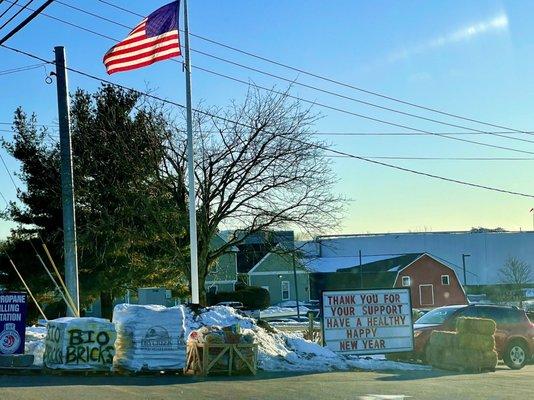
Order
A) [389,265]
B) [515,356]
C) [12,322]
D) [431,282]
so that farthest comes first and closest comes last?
[389,265] < [431,282] < [515,356] < [12,322]

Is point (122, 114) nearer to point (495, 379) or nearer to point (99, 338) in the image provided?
point (99, 338)

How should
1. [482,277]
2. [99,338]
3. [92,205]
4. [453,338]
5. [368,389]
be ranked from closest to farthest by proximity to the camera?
[368,389]
[99,338]
[453,338]
[92,205]
[482,277]

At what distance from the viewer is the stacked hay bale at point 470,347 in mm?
17562

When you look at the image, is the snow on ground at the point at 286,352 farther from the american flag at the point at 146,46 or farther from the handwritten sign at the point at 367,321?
the american flag at the point at 146,46

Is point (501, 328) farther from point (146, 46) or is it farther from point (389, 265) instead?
point (389, 265)

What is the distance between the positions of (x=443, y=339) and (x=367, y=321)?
1.99 m

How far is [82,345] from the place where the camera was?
48.7 ft

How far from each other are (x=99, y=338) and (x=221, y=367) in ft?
8.66

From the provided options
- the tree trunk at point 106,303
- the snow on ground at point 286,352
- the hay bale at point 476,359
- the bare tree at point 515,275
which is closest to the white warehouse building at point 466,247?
the bare tree at point 515,275

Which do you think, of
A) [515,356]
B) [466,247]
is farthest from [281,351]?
[466,247]

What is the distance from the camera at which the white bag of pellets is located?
15.1 m

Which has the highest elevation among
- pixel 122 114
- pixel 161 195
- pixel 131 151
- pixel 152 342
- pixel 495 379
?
pixel 122 114

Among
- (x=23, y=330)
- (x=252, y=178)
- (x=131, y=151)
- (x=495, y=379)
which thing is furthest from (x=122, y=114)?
(x=495, y=379)

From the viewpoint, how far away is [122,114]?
2822 centimetres
